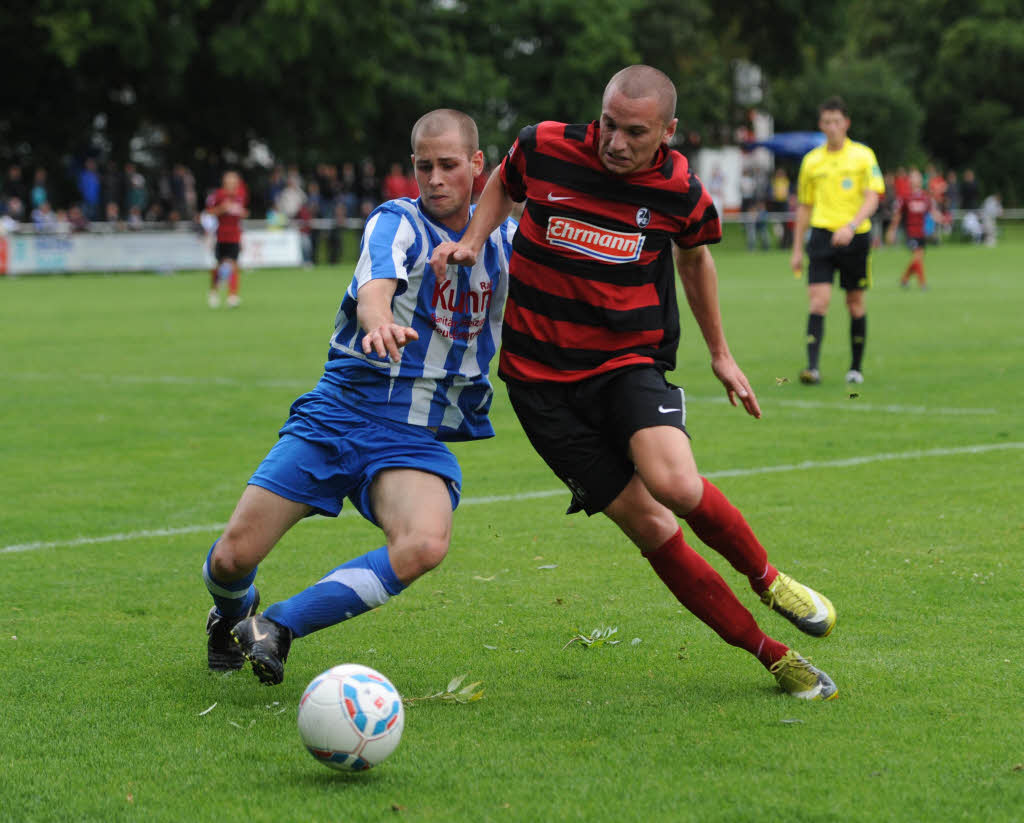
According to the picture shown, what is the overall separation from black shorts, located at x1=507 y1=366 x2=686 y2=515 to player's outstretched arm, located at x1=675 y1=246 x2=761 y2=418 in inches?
9.5

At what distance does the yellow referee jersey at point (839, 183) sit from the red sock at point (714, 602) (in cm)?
822

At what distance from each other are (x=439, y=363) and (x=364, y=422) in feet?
0.98

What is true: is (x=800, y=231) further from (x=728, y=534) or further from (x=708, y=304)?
(x=728, y=534)

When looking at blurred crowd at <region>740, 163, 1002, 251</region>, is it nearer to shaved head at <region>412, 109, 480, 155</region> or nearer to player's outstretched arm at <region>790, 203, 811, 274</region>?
player's outstretched arm at <region>790, 203, 811, 274</region>

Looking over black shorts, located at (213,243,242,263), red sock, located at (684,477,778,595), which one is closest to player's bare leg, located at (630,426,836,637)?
red sock, located at (684,477,778,595)

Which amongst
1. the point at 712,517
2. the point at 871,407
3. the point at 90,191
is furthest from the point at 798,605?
the point at 90,191

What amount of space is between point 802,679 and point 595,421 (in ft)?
3.15

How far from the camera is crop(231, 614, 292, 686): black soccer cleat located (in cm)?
419

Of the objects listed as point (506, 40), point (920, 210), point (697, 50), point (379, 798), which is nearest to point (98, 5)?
point (506, 40)

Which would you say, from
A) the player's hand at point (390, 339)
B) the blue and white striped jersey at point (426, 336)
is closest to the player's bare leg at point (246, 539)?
the blue and white striped jersey at point (426, 336)

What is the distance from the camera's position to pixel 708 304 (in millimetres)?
4711

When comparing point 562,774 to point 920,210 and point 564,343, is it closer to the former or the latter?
point 564,343

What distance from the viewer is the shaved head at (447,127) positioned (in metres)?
4.54

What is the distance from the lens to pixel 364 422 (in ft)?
15.0
